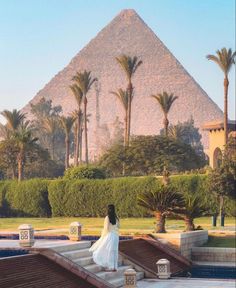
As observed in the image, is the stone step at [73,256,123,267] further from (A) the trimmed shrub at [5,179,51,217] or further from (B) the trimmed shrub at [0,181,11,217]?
(B) the trimmed shrub at [0,181,11,217]

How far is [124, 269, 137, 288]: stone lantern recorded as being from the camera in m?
18.7

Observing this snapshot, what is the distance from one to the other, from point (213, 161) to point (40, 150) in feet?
54.3

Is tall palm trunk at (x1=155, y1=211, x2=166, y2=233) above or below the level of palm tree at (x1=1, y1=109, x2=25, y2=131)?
below

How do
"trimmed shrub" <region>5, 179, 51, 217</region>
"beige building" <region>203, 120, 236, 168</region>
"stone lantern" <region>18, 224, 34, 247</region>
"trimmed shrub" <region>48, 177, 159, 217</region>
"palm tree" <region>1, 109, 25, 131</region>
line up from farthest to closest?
"palm tree" <region>1, 109, 25, 131</region> → "beige building" <region>203, 120, 236, 168</region> → "trimmed shrub" <region>5, 179, 51, 217</region> → "trimmed shrub" <region>48, 177, 159, 217</region> → "stone lantern" <region>18, 224, 34, 247</region>

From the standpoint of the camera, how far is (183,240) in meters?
26.2

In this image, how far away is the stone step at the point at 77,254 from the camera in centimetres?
1988

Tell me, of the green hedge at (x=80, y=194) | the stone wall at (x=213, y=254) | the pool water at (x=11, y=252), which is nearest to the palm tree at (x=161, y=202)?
the stone wall at (x=213, y=254)

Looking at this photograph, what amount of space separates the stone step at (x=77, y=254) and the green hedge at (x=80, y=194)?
23458mm

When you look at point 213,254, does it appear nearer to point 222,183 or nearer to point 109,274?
point 109,274

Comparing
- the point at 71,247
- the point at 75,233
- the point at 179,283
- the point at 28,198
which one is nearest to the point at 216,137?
the point at 28,198

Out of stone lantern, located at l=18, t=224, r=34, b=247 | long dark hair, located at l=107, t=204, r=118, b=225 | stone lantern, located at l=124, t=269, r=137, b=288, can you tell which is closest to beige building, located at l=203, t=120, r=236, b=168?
long dark hair, located at l=107, t=204, r=118, b=225

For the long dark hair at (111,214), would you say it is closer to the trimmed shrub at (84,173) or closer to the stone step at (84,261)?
the stone step at (84,261)

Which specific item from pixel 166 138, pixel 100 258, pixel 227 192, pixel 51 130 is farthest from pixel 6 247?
pixel 51 130

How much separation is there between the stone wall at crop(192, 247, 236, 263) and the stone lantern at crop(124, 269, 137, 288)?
27.5 ft
